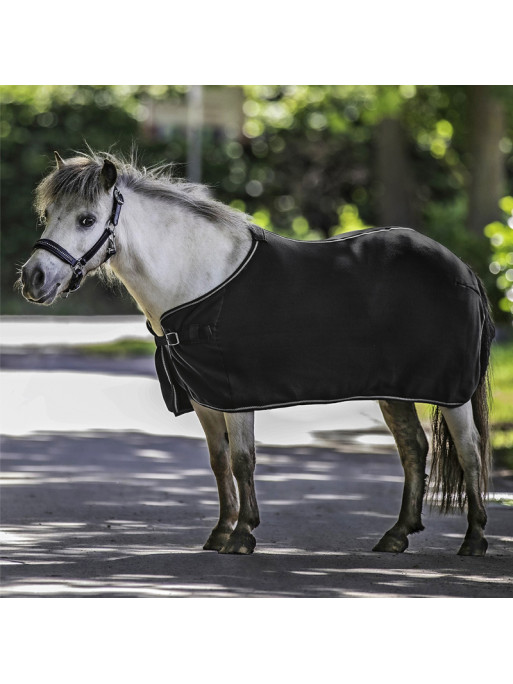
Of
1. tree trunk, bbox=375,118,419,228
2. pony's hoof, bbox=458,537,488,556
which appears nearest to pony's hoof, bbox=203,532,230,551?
pony's hoof, bbox=458,537,488,556

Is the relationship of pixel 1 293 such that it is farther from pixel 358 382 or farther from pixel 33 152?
pixel 358 382

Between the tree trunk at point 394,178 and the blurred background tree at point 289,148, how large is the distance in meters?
0.03

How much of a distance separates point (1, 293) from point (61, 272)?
25555mm

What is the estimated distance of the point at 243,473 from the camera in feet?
21.7

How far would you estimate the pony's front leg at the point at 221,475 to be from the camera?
695cm

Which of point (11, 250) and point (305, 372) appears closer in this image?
point (305, 372)

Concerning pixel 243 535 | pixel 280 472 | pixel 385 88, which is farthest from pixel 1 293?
pixel 243 535

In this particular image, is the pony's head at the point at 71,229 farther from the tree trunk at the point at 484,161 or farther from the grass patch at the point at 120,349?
the tree trunk at the point at 484,161

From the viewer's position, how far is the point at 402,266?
267 inches

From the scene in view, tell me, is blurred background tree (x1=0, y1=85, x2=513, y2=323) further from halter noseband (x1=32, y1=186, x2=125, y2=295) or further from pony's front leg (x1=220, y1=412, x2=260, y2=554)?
halter noseband (x1=32, y1=186, x2=125, y2=295)

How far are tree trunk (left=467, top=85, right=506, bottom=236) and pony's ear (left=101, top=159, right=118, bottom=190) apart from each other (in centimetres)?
1589

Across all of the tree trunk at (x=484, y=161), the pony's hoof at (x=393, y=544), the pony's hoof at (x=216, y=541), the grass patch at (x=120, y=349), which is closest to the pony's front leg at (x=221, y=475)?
the pony's hoof at (x=216, y=541)

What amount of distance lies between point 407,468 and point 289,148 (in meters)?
24.2

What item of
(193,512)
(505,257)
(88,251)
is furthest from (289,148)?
(88,251)
